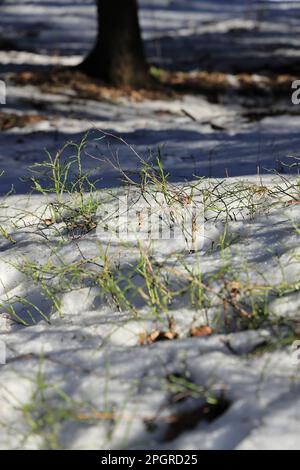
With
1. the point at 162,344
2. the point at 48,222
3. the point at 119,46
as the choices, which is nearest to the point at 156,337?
the point at 162,344

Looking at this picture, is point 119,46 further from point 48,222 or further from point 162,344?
Answer: point 162,344

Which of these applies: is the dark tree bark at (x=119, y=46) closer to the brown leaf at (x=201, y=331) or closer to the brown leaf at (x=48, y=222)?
the brown leaf at (x=48, y=222)

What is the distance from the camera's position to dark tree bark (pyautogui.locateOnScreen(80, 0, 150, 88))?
8586 mm

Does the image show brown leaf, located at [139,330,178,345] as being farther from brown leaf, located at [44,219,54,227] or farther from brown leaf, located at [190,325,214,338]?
brown leaf, located at [44,219,54,227]

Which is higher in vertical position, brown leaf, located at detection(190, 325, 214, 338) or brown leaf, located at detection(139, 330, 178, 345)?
brown leaf, located at detection(190, 325, 214, 338)

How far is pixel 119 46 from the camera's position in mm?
8648

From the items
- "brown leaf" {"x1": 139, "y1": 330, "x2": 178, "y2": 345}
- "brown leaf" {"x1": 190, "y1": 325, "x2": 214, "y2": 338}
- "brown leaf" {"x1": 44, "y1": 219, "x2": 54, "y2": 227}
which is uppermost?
"brown leaf" {"x1": 190, "y1": 325, "x2": 214, "y2": 338}

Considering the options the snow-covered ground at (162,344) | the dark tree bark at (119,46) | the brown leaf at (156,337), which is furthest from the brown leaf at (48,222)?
the dark tree bark at (119,46)

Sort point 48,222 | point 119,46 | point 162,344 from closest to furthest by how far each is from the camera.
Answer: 1. point 162,344
2. point 48,222
3. point 119,46

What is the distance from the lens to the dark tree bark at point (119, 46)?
8.59 metres

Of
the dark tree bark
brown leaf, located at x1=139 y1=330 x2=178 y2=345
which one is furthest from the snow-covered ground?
the dark tree bark

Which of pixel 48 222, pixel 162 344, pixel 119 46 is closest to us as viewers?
pixel 162 344

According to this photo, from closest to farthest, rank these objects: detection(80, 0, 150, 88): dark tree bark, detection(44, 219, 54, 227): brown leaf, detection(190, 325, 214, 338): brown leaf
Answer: detection(190, 325, 214, 338): brown leaf → detection(44, 219, 54, 227): brown leaf → detection(80, 0, 150, 88): dark tree bark
